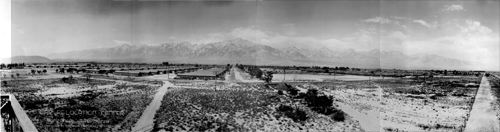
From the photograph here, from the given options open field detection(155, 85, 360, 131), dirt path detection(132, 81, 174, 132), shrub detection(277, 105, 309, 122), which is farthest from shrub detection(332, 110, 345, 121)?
dirt path detection(132, 81, 174, 132)

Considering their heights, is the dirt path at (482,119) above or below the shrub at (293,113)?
below

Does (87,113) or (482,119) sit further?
(482,119)

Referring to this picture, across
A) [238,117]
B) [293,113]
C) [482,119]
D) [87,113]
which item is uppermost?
[87,113]

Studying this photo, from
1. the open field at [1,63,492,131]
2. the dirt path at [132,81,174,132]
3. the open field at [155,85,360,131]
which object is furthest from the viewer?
the open field at [155,85,360,131]

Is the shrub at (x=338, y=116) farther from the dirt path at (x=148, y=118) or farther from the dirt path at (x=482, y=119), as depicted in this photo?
the dirt path at (x=148, y=118)

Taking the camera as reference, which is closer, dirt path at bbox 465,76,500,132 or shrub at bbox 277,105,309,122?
dirt path at bbox 465,76,500,132

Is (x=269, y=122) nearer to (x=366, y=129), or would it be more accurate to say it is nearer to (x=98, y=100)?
(x=366, y=129)

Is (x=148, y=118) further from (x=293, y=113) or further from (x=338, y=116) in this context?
(x=338, y=116)

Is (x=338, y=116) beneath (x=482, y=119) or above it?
above

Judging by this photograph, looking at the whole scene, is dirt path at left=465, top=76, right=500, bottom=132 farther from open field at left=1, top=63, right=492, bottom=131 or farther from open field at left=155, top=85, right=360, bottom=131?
open field at left=155, top=85, right=360, bottom=131

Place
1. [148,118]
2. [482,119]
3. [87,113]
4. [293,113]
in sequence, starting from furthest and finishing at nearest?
[482,119] → [293,113] → [87,113] → [148,118]

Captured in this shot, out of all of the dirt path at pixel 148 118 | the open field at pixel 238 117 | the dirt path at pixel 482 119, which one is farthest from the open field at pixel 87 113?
the dirt path at pixel 482 119

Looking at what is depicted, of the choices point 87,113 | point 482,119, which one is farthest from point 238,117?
point 482,119
